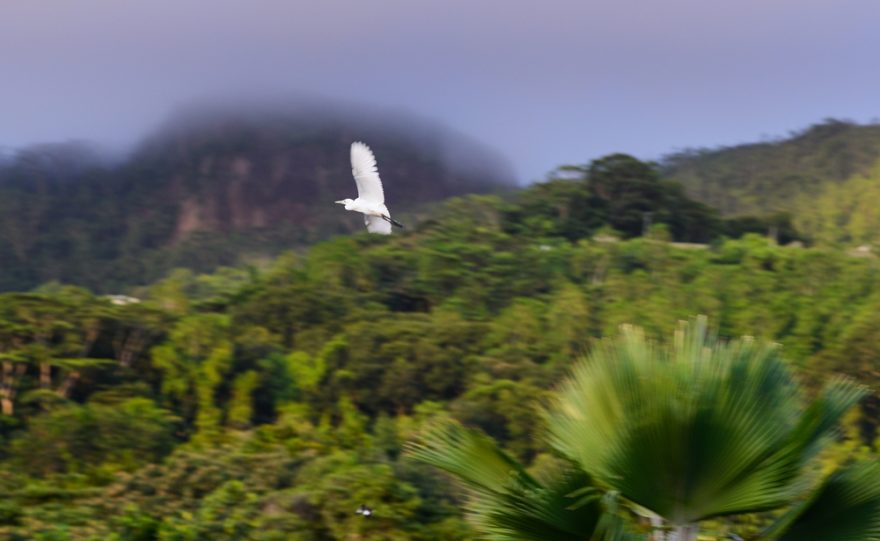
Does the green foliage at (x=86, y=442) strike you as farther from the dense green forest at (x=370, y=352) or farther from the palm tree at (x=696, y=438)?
the palm tree at (x=696, y=438)

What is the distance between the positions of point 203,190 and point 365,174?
48224 millimetres

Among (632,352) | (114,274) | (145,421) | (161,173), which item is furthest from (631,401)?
(161,173)

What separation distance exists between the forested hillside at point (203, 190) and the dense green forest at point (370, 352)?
7.12 meters

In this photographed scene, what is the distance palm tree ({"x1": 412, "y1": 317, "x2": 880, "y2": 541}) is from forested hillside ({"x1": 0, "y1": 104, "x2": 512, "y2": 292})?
1782 inches

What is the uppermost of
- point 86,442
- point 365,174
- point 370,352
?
point 365,174

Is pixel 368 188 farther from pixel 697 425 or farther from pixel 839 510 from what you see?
pixel 839 510

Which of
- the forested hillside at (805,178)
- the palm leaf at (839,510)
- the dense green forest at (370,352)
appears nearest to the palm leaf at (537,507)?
the palm leaf at (839,510)

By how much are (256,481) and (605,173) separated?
1100 inches

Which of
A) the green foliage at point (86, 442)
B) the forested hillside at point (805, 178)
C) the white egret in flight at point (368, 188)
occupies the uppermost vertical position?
the white egret in flight at point (368, 188)

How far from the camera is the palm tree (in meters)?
5.23

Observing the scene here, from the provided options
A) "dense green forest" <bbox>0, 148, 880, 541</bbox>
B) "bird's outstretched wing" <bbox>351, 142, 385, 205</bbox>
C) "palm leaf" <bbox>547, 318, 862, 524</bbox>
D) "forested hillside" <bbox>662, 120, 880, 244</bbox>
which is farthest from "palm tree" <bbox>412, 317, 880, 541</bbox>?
"forested hillside" <bbox>662, 120, 880, 244</bbox>

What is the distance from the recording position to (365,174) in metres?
10.3

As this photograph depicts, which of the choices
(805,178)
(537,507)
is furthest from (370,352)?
(805,178)

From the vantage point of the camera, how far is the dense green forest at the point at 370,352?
1191 cm
